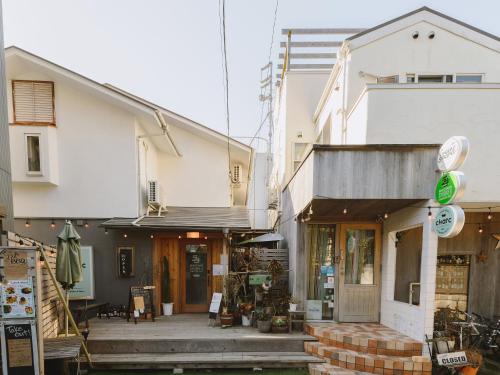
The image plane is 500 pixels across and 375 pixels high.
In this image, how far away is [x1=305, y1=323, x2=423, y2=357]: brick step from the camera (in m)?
5.42

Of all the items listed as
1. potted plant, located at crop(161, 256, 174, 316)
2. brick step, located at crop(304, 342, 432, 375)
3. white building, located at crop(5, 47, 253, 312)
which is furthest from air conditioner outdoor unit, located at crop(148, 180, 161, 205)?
brick step, located at crop(304, 342, 432, 375)

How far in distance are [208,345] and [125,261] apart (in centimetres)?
388

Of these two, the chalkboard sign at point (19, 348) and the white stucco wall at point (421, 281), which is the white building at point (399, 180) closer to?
the white stucco wall at point (421, 281)

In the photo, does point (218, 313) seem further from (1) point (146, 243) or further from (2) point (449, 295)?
(2) point (449, 295)

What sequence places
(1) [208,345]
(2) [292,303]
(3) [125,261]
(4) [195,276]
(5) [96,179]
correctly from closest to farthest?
1. (1) [208,345]
2. (2) [292,303]
3. (3) [125,261]
4. (5) [96,179]
5. (4) [195,276]

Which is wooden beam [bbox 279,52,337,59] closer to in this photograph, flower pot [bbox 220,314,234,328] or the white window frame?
the white window frame

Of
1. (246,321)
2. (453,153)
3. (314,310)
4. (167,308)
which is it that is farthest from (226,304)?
(453,153)

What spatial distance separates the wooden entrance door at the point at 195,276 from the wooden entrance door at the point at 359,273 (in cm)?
432

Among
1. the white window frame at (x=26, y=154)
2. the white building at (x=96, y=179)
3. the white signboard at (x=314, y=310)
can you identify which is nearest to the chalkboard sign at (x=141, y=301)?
the white building at (x=96, y=179)

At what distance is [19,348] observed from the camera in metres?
4.52

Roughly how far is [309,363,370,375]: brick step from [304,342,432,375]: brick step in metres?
0.08

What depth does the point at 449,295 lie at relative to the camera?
7.58 m

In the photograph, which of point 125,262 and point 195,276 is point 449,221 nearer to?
point 195,276

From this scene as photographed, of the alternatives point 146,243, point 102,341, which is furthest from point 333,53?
point 102,341
